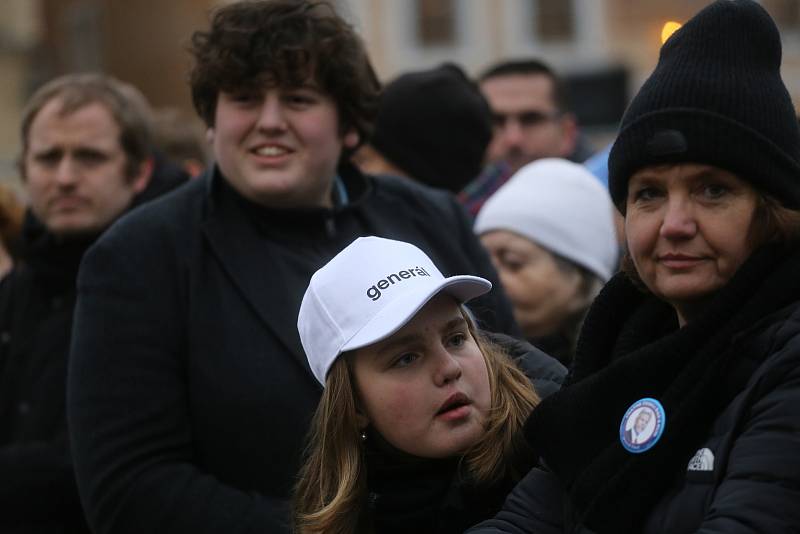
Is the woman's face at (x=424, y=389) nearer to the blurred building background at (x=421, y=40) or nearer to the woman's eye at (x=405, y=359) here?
the woman's eye at (x=405, y=359)

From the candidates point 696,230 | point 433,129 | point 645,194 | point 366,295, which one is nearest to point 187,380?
point 366,295

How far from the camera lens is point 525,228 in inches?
184

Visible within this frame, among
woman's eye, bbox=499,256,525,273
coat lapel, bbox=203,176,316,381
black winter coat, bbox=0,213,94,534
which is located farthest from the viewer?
woman's eye, bbox=499,256,525,273

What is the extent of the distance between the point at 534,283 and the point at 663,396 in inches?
92.5

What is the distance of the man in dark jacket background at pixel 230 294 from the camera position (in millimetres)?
3322

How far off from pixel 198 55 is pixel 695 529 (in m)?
2.05

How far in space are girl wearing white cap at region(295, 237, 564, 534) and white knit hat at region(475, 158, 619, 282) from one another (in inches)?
70.7

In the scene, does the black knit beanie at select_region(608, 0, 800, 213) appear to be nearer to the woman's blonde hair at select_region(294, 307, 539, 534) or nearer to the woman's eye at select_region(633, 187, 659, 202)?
the woman's eye at select_region(633, 187, 659, 202)

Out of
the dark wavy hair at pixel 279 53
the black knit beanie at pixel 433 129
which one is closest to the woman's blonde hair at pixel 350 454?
the dark wavy hair at pixel 279 53

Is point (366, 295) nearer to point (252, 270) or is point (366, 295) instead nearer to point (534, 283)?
point (252, 270)

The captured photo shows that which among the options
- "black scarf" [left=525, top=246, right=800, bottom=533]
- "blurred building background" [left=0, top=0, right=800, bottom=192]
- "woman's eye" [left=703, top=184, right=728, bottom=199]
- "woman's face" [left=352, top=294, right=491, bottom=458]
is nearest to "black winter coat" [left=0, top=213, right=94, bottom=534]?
"woman's face" [left=352, top=294, right=491, bottom=458]

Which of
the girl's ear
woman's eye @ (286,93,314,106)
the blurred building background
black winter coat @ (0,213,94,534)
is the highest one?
woman's eye @ (286,93,314,106)

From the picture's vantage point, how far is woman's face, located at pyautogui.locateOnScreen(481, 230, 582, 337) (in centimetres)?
454

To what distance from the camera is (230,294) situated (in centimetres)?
347
